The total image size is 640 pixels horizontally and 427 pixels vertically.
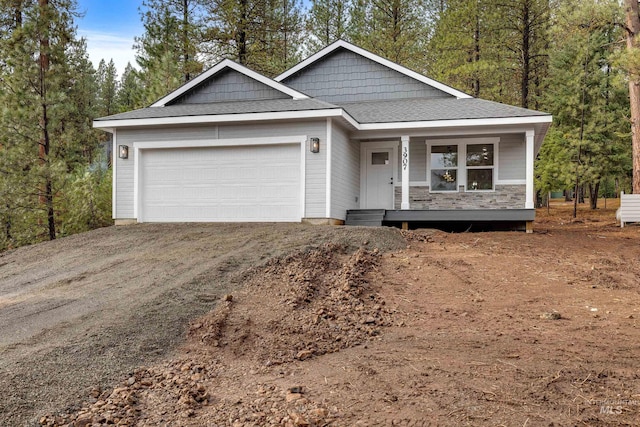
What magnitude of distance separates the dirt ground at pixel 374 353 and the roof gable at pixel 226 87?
633 centimetres

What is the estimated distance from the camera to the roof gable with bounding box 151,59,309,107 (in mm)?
12867

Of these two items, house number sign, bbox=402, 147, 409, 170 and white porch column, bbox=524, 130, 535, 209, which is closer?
white porch column, bbox=524, 130, 535, 209

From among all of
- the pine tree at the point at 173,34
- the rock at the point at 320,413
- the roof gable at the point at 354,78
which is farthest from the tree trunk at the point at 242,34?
the rock at the point at 320,413

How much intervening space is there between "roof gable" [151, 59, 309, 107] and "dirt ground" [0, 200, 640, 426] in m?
6.33

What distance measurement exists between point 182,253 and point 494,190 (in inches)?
310

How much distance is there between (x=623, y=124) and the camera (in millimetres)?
22953

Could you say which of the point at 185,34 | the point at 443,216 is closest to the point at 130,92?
the point at 185,34

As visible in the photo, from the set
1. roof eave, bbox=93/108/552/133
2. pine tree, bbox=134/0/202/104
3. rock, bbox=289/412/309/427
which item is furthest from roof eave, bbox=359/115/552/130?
pine tree, bbox=134/0/202/104

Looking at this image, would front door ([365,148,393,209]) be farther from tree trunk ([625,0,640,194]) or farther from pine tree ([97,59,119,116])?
pine tree ([97,59,119,116])

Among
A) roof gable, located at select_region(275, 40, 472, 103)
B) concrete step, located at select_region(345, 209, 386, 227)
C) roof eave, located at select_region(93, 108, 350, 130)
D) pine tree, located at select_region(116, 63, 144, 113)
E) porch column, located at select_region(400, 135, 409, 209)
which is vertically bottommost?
concrete step, located at select_region(345, 209, 386, 227)

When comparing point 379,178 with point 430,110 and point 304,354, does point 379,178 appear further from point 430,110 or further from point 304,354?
point 304,354

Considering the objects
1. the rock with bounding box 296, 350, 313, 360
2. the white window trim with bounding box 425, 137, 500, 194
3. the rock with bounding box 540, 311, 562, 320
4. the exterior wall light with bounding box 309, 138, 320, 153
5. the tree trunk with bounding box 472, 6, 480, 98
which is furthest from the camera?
the tree trunk with bounding box 472, 6, 480, 98

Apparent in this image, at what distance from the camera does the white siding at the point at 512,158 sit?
12.6 metres

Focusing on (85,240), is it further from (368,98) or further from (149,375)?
(368,98)
